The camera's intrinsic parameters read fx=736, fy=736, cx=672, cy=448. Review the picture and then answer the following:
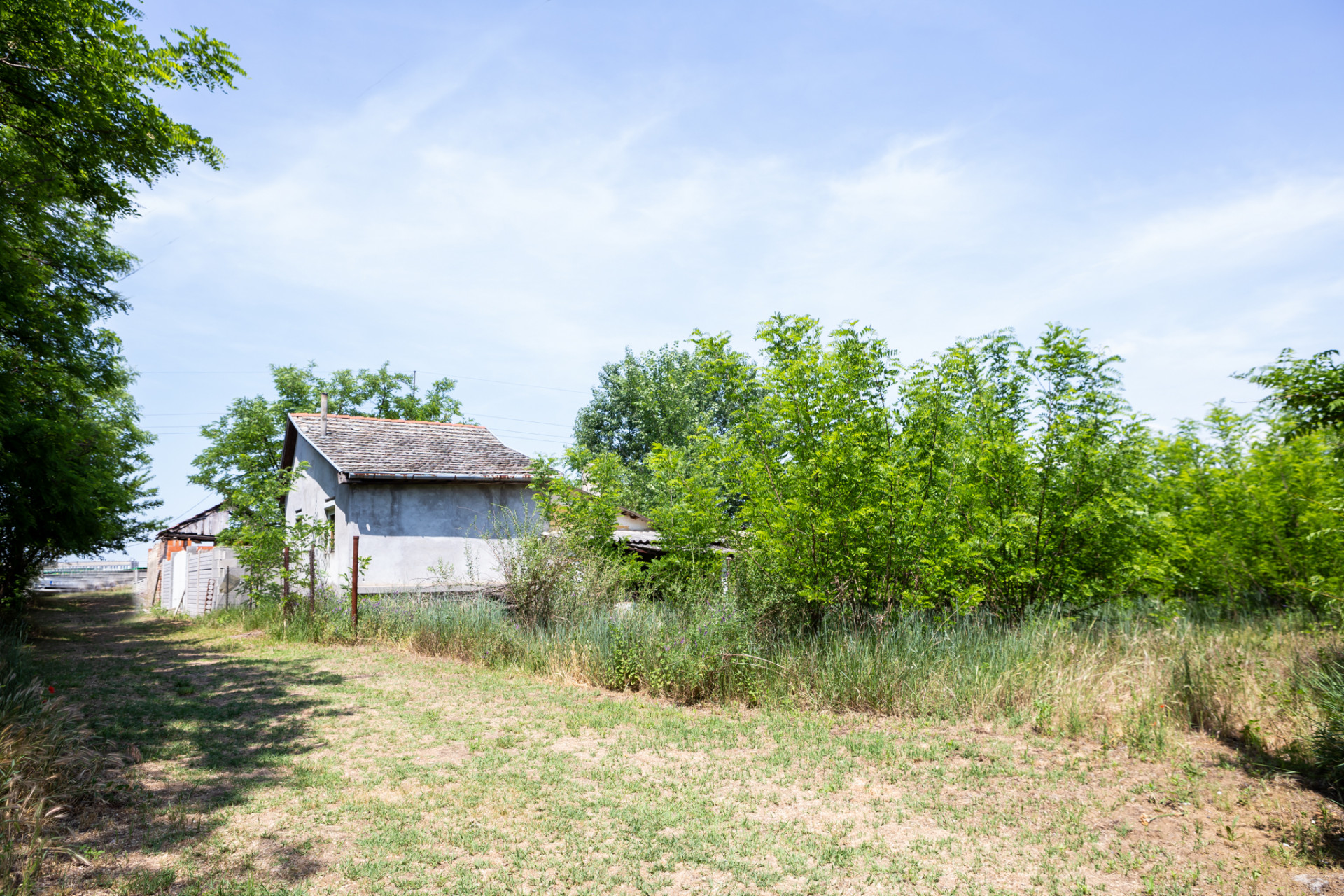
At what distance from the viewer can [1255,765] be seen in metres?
5.58

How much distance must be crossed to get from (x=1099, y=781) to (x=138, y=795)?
6.83 metres

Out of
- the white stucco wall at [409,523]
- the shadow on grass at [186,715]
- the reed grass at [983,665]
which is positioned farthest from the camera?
the white stucco wall at [409,523]

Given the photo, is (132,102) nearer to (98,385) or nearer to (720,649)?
(720,649)

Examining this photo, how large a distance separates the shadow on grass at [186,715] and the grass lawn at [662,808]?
0.11ft

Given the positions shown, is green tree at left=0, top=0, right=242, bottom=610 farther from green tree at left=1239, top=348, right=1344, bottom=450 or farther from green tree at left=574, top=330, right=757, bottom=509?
green tree at left=574, top=330, right=757, bottom=509

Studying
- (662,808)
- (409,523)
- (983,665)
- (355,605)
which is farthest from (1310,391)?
(409,523)

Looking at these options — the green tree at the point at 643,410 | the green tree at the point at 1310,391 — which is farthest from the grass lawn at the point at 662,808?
the green tree at the point at 643,410

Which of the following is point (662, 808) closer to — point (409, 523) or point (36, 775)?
point (36, 775)

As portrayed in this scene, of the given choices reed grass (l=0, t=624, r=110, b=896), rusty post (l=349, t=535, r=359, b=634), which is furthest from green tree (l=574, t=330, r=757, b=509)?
reed grass (l=0, t=624, r=110, b=896)

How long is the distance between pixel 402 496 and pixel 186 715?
9.83 meters

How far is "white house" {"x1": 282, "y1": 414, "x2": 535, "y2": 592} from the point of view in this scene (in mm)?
16719

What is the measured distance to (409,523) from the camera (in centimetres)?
1725

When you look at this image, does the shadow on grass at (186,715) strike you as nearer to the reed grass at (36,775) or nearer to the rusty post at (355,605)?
the reed grass at (36,775)

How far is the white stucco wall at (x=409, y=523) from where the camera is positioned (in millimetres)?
16703
